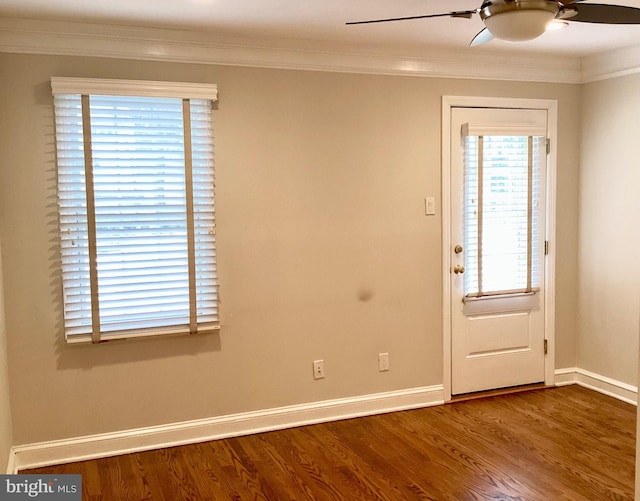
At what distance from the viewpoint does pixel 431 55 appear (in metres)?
3.89

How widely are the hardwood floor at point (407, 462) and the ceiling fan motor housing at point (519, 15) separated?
6.82 ft

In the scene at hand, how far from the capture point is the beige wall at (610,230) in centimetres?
400

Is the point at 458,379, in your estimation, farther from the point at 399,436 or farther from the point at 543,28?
the point at 543,28

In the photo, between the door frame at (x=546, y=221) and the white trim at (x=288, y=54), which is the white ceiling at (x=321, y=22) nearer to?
the white trim at (x=288, y=54)

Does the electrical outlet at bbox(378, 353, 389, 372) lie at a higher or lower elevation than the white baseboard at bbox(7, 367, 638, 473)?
higher

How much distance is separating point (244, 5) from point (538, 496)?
8.96 feet

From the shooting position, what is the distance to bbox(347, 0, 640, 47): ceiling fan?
205cm

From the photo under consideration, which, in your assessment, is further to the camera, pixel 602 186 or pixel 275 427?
pixel 602 186

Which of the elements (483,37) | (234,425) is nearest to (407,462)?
(234,425)

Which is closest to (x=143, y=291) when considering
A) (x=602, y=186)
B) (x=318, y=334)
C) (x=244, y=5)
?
(x=318, y=334)

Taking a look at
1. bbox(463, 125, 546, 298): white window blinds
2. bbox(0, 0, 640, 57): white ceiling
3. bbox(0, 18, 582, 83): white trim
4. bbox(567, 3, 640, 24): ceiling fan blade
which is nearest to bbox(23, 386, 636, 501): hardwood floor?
bbox(463, 125, 546, 298): white window blinds

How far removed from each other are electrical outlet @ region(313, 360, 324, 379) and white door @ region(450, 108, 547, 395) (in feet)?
3.18

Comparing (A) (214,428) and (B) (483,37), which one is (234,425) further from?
(B) (483,37)

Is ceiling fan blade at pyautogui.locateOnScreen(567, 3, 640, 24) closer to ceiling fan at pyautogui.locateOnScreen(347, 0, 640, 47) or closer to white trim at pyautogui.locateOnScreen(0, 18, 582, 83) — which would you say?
ceiling fan at pyautogui.locateOnScreen(347, 0, 640, 47)
